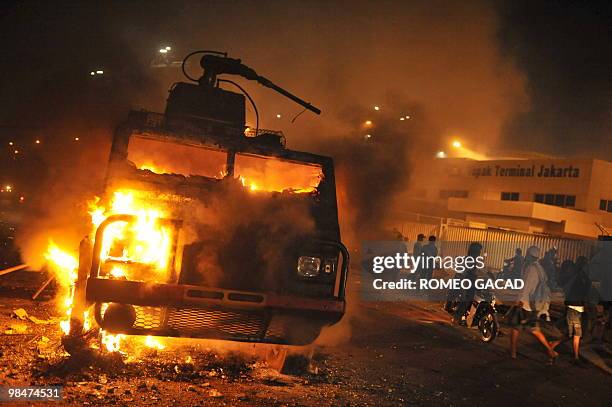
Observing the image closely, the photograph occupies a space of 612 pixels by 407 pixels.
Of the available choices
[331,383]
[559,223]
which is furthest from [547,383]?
[559,223]

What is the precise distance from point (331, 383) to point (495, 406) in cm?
168

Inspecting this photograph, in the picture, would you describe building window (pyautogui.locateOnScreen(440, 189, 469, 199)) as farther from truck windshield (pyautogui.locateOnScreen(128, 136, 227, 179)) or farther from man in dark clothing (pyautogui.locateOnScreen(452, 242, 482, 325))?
truck windshield (pyautogui.locateOnScreen(128, 136, 227, 179))

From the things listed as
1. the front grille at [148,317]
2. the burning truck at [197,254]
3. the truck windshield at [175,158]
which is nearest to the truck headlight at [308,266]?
the burning truck at [197,254]

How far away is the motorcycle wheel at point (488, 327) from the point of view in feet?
29.2

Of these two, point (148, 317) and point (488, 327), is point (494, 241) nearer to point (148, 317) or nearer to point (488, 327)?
point (488, 327)

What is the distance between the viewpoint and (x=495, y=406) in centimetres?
551

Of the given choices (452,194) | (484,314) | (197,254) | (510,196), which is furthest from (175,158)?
(452,194)

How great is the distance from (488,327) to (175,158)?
19.6ft

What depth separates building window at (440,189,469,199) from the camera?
40.7 meters

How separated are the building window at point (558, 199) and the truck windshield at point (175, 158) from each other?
→ 33.4 meters

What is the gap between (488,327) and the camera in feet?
29.8

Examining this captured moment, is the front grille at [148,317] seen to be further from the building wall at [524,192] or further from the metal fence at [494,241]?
the building wall at [524,192]

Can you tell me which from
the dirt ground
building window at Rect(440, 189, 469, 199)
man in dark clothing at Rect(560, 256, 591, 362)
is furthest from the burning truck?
building window at Rect(440, 189, 469, 199)

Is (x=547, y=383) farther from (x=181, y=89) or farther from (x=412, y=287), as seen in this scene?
(x=412, y=287)
